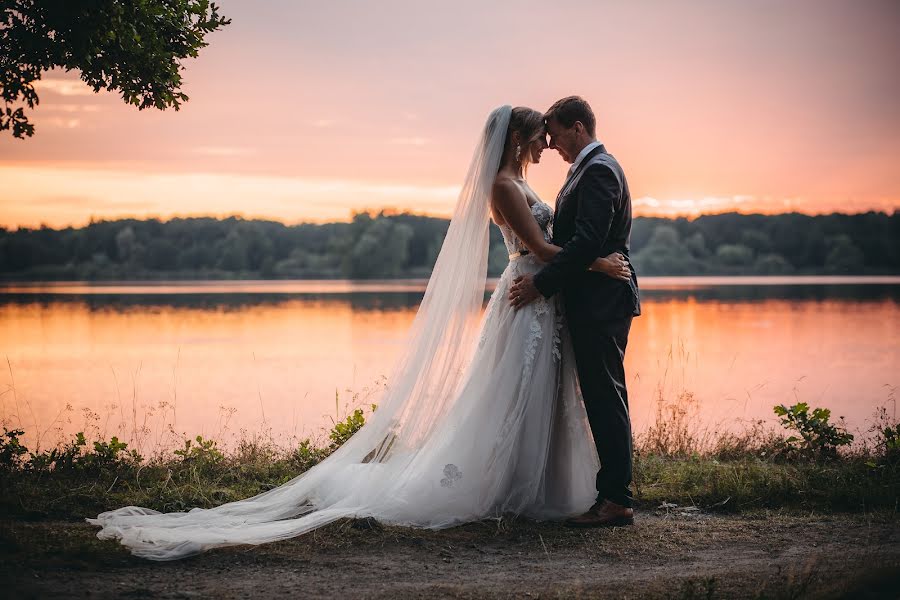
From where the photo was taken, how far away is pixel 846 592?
316cm

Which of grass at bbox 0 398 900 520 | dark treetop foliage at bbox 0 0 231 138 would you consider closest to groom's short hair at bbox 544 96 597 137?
grass at bbox 0 398 900 520

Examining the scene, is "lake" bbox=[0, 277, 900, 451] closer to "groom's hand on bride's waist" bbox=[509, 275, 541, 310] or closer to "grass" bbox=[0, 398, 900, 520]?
"grass" bbox=[0, 398, 900, 520]

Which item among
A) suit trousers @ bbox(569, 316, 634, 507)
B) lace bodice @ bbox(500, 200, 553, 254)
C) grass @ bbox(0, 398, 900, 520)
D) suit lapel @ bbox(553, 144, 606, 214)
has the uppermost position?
suit lapel @ bbox(553, 144, 606, 214)

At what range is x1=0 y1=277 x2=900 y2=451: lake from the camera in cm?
1127

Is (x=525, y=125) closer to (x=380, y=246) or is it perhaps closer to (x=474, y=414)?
(x=474, y=414)

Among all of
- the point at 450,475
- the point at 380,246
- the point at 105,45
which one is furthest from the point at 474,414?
the point at 380,246

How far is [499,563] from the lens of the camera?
4.13m

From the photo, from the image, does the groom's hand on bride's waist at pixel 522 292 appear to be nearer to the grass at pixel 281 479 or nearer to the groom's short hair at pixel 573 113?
the groom's short hair at pixel 573 113

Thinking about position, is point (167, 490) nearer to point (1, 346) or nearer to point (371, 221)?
point (1, 346)

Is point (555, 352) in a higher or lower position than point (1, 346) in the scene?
higher

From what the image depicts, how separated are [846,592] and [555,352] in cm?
226

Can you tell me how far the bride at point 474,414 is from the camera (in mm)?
4715

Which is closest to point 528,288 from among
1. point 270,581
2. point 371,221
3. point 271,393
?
point 270,581

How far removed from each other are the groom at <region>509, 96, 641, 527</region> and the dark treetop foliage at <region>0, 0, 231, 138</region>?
3.17m
